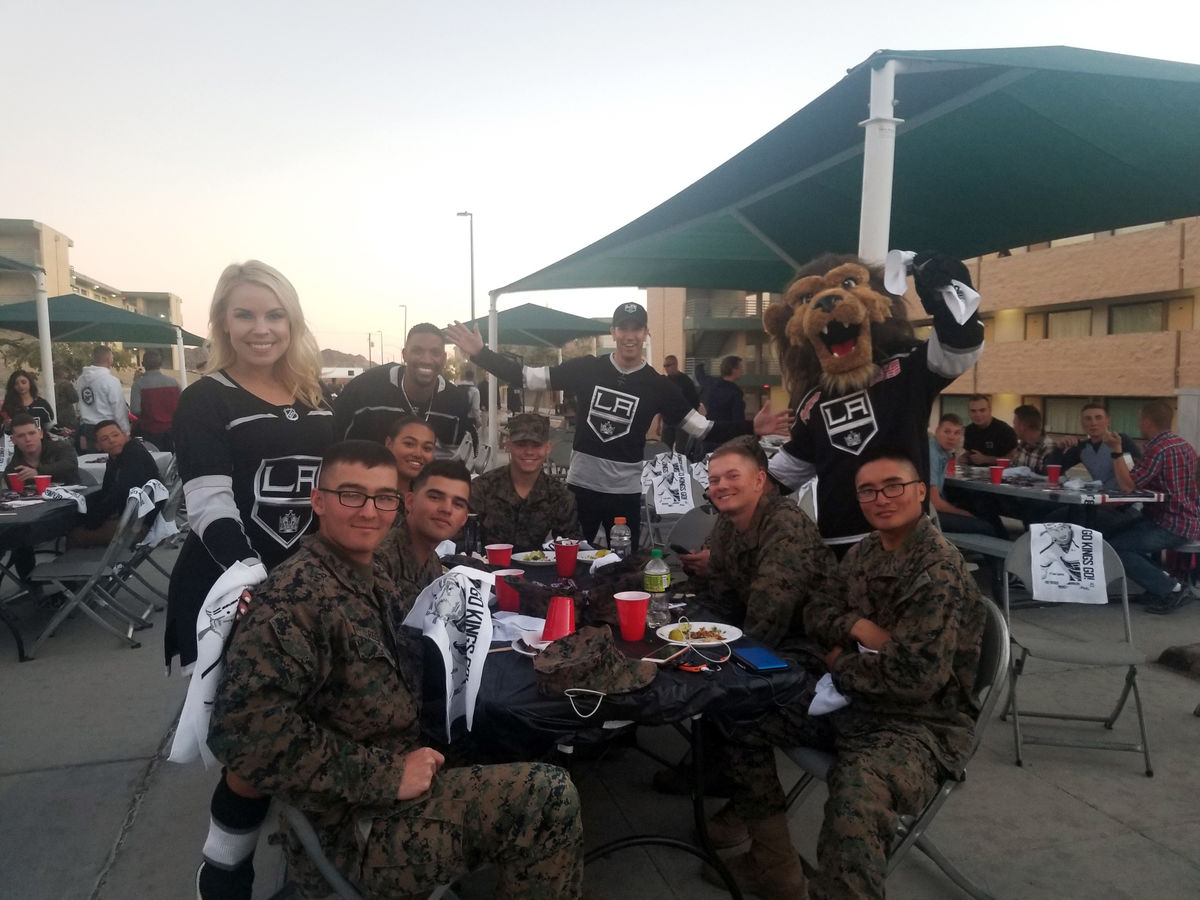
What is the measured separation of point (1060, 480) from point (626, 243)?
15.2ft

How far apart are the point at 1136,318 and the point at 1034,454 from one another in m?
15.1

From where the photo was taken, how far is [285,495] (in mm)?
2426

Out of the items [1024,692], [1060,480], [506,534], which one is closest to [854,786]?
[506,534]

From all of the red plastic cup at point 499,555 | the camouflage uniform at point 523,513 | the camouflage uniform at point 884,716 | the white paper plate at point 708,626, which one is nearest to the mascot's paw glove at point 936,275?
the camouflage uniform at point 884,716

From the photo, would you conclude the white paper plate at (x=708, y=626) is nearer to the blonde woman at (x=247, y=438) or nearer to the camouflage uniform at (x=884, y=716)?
the camouflage uniform at (x=884, y=716)

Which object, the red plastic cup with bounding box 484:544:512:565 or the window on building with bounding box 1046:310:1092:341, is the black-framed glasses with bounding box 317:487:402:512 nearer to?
the red plastic cup with bounding box 484:544:512:565

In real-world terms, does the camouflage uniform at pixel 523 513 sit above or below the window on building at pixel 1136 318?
below

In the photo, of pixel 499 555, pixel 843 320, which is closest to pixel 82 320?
pixel 499 555

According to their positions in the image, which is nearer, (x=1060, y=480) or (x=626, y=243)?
(x=1060, y=480)

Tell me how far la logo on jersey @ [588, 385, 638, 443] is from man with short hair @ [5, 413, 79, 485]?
17.6 feet

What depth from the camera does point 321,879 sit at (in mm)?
1946

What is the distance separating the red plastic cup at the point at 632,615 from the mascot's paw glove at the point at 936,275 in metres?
1.36

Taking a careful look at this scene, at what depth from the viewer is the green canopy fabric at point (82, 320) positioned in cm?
1277

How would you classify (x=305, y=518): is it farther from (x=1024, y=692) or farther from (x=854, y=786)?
(x=1024, y=692)
